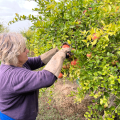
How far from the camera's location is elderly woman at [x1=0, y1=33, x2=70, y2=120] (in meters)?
0.87

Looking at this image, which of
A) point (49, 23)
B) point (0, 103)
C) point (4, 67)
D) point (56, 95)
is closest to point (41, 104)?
point (56, 95)

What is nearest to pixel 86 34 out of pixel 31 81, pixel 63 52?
pixel 63 52

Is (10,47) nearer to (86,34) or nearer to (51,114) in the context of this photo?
(86,34)

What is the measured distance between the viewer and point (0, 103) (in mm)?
1140

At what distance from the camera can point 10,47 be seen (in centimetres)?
96

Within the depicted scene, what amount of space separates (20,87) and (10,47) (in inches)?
13.4

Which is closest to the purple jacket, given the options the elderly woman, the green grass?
the elderly woman

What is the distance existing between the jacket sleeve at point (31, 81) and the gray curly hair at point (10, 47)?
0.17 meters

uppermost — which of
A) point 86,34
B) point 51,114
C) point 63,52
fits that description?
point 86,34

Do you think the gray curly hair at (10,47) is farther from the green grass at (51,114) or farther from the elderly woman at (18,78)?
the green grass at (51,114)

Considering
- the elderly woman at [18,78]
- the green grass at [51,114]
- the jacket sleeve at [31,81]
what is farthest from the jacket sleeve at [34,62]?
the green grass at [51,114]

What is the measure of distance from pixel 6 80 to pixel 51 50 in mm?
558

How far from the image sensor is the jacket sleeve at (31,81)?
85cm

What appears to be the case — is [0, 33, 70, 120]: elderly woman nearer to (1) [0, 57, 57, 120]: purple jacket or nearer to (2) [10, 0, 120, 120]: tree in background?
(1) [0, 57, 57, 120]: purple jacket
